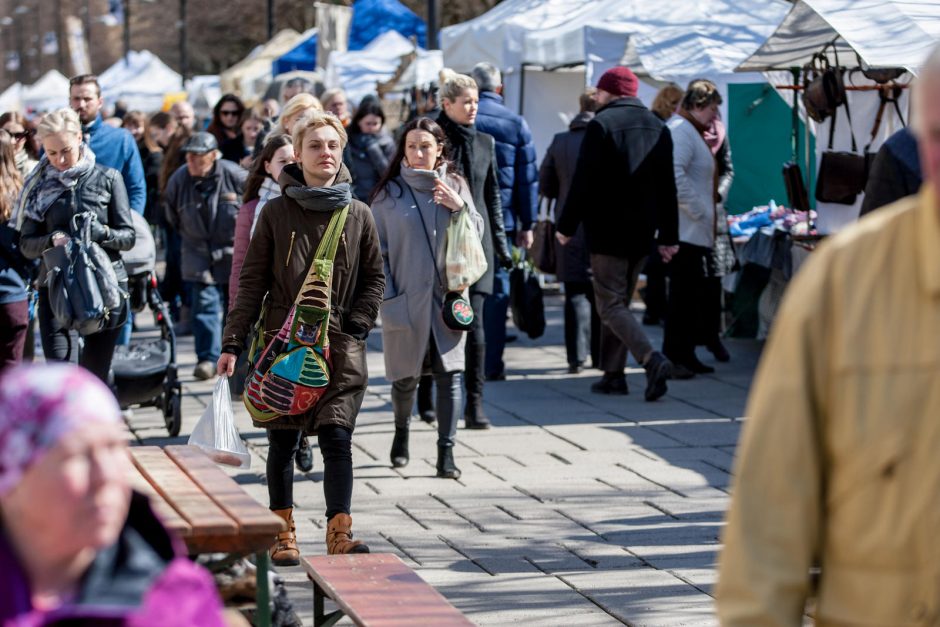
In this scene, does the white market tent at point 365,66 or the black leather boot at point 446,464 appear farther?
the white market tent at point 365,66

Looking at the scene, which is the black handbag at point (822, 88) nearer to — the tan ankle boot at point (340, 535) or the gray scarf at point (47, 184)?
the gray scarf at point (47, 184)

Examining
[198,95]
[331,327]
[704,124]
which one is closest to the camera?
[331,327]

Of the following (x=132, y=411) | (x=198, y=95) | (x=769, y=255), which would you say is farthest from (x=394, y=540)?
(x=198, y=95)

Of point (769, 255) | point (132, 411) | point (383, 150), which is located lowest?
point (132, 411)

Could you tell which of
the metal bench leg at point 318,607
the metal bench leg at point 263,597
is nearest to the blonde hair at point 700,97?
the metal bench leg at point 318,607

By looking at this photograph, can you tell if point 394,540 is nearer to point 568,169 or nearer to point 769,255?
point 568,169

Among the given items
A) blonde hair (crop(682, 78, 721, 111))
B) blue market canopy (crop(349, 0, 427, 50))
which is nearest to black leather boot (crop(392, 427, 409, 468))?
blonde hair (crop(682, 78, 721, 111))

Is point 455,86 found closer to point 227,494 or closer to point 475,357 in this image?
point 475,357

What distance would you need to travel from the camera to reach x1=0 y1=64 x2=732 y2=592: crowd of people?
6.23m

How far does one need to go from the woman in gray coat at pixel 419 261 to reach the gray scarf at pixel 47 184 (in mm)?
1489

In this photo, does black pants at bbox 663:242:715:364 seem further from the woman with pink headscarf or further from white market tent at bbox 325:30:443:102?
white market tent at bbox 325:30:443:102

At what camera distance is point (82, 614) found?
2.39m

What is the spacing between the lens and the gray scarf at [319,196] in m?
6.19

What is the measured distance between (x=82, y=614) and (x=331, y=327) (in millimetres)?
3858
